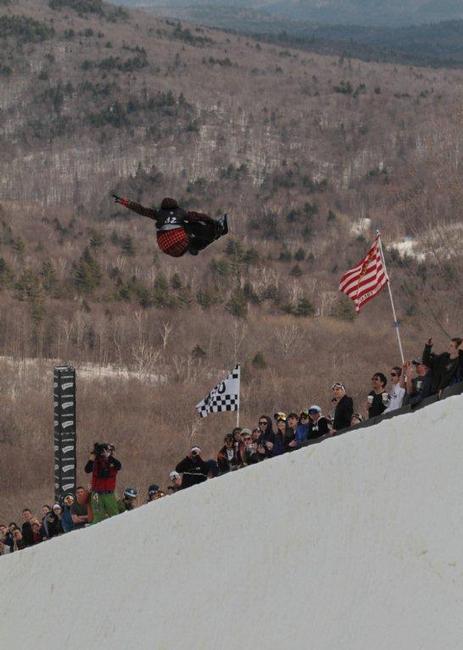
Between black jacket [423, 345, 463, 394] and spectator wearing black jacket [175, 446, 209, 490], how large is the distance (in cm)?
391

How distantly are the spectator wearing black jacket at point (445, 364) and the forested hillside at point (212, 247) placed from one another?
41508 millimetres

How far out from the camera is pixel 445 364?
17.1 meters

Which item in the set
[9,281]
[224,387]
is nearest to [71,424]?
[224,387]

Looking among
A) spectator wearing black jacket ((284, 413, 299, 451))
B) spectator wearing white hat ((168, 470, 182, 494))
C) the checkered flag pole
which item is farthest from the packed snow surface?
the checkered flag pole

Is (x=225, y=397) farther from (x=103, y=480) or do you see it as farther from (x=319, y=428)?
(x=319, y=428)

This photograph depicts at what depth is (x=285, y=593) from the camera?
16797 millimetres

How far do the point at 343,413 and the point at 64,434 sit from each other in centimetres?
1767

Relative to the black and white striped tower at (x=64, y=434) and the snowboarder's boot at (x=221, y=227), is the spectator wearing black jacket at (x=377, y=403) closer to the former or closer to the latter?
the snowboarder's boot at (x=221, y=227)

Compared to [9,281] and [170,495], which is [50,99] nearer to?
[9,281]

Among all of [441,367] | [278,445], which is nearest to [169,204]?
[441,367]

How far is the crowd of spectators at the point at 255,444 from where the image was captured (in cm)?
1753

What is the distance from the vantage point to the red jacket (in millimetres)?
20406

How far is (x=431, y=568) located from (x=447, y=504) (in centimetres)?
97

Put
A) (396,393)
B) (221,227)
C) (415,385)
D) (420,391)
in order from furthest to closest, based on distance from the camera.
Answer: (396,393), (415,385), (420,391), (221,227)
